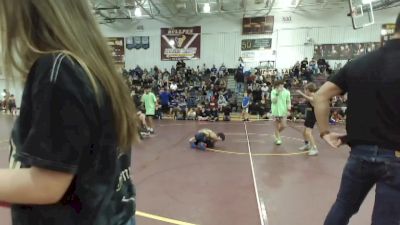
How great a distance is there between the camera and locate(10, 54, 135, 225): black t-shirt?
2.29 feet

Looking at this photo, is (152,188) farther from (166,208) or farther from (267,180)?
(267,180)

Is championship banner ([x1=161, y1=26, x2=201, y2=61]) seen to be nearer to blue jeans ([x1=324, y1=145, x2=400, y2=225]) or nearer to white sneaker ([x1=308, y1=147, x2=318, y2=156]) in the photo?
white sneaker ([x1=308, y1=147, x2=318, y2=156])

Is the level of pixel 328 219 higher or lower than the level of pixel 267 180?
higher

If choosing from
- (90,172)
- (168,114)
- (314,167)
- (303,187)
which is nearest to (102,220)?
(90,172)

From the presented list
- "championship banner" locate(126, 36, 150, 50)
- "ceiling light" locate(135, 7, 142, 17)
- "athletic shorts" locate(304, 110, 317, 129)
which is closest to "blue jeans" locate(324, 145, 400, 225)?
"athletic shorts" locate(304, 110, 317, 129)

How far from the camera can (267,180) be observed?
536 centimetres

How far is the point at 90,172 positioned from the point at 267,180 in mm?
4861

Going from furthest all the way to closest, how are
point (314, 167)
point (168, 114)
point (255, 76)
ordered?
point (255, 76) < point (168, 114) < point (314, 167)

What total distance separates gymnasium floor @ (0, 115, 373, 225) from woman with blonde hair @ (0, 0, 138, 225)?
306 centimetres


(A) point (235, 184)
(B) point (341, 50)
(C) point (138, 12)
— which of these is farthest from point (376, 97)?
(C) point (138, 12)

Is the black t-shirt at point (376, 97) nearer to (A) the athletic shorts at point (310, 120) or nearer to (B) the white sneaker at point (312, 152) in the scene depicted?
(B) the white sneaker at point (312, 152)

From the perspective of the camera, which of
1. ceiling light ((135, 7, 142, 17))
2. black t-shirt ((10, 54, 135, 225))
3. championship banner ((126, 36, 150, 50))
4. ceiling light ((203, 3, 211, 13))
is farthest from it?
championship banner ((126, 36, 150, 50))

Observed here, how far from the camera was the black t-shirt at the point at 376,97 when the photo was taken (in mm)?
1909

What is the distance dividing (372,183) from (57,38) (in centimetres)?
193
